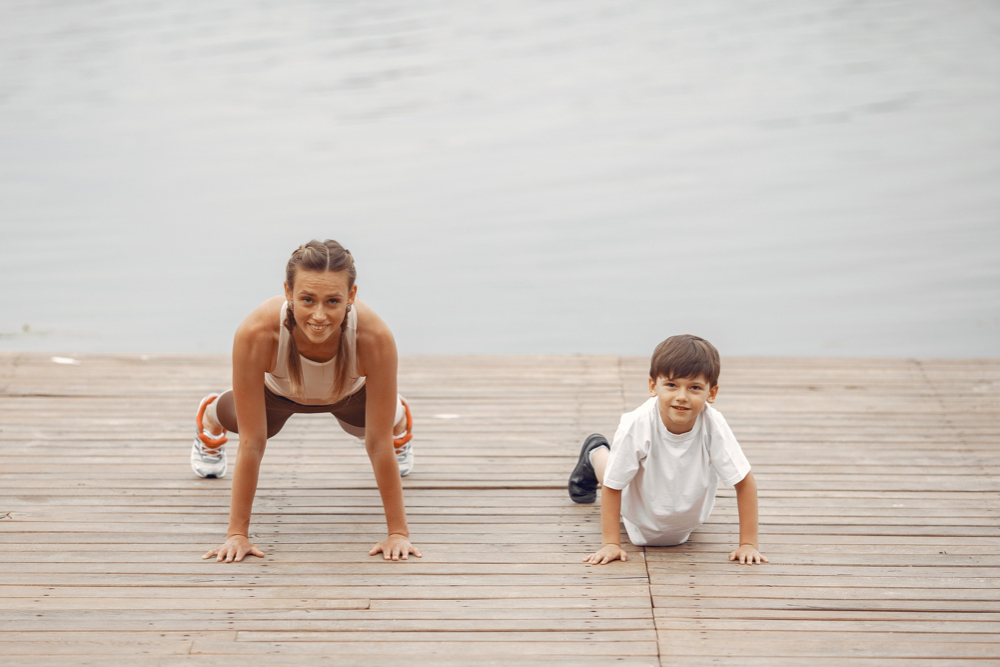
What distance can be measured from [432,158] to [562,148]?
1.44 metres

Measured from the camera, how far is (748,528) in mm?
2920

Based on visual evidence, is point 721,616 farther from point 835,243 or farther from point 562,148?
point 562,148

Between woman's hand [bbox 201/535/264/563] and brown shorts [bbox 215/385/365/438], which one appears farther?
brown shorts [bbox 215/385/365/438]

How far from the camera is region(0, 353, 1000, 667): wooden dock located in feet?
8.33

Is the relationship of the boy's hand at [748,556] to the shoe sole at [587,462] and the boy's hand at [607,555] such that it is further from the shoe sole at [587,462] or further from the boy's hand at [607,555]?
the shoe sole at [587,462]

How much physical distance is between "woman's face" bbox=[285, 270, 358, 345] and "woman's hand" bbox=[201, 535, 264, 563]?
63cm

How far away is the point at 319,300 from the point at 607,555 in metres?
1.06

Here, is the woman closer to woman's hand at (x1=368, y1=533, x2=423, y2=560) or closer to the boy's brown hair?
woman's hand at (x1=368, y1=533, x2=423, y2=560)

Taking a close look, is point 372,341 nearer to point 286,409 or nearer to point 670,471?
point 286,409

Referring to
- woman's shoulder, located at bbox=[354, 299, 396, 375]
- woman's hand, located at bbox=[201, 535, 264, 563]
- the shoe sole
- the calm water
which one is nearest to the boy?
the shoe sole

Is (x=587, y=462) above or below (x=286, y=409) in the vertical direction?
below

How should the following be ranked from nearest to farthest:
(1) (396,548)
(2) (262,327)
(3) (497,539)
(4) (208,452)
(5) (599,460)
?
1. (2) (262,327)
2. (1) (396,548)
3. (3) (497,539)
4. (5) (599,460)
5. (4) (208,452)

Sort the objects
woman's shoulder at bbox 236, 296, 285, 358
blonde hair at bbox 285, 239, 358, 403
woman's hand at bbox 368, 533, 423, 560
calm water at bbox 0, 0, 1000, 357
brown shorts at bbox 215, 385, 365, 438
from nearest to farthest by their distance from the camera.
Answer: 1. blonde hair at bbox 285, 239, 358, 403
2. woman's shoulder at bbox 236, 296, 285, 358
3. woman's hand at bbox 368, 533, 423, 560
4. brown shorts at bbox 215, 385, 365, 438
5. calm water at bbox 0, 0, 1000, 357

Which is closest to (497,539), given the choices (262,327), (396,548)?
(396,548)
